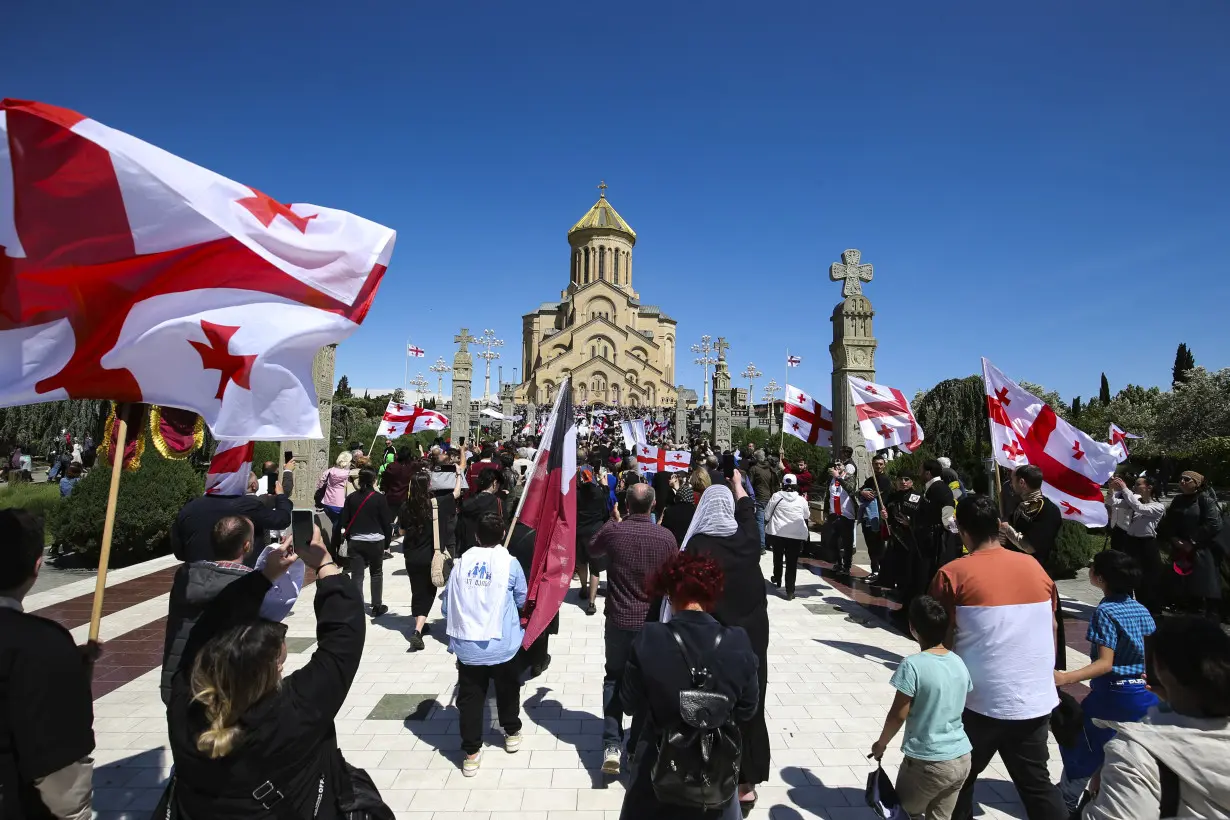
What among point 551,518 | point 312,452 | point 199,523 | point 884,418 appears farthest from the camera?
point 312,452

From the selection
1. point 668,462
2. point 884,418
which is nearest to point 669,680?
point 884,418

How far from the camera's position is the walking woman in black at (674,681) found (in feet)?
8.30

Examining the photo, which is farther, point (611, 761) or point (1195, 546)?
point (1195, 546)

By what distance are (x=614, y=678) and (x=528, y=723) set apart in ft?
3.33

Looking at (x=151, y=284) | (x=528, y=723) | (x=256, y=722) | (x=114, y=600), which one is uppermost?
(x=151, y=284)

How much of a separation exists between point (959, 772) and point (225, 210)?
4.26m

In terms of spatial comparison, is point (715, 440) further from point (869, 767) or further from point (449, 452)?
point (869, 767)

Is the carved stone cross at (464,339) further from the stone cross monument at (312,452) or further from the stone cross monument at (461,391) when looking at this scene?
the stone cross monument at (312,452)

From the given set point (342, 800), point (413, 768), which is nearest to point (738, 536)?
point (342, 800)

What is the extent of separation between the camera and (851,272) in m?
12.6

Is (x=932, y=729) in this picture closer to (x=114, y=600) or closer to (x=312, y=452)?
(x=114, y=600)

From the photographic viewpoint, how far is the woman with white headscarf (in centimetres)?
366

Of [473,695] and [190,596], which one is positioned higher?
[190,596]

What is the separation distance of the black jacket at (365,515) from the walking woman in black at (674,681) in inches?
202
